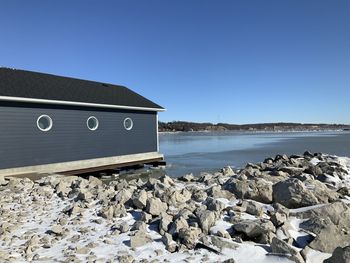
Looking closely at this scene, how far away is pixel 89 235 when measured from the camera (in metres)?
5.20

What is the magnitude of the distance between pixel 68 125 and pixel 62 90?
1955 mm

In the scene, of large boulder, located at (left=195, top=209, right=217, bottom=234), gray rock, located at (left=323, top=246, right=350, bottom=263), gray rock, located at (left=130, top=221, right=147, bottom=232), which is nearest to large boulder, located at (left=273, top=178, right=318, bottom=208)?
large boulder, located at (left=195, top=209, right=217, bottom=234)

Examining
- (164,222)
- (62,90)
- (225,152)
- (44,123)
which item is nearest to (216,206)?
(164,222)

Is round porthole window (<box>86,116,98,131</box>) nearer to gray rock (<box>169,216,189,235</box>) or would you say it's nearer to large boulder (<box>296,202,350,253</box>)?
gray rock (<box>169,216,189,235</box>)

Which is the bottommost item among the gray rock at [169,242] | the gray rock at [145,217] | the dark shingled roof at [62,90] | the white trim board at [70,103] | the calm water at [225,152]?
the calm water at [225,152]

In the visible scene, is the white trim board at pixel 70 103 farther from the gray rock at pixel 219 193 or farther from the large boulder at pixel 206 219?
the large boulder at pixel 206 219

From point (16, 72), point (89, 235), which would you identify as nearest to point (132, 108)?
point (16, 72)

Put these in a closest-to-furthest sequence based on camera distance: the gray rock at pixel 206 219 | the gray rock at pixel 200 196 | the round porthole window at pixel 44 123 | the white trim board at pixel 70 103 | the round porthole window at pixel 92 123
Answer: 1. the gray rock at pixel 206 219
2. the gray rock at pixel 200 196
3. the white trim board at pixel 70 103
4. the round porthole window at pixel 44 123
5. the round porthole window at pixel 92 123

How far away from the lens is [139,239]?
4.87 meters

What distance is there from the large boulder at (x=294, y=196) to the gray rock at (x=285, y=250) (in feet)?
5.58

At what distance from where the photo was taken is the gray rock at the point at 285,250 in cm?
429

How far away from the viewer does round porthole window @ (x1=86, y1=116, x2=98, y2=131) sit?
16016 mm

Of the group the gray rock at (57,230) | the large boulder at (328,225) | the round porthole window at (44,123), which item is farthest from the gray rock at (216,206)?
the round porthole window at (44,123)

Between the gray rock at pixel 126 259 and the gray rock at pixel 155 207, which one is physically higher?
the gray rock at pixel 155 207
